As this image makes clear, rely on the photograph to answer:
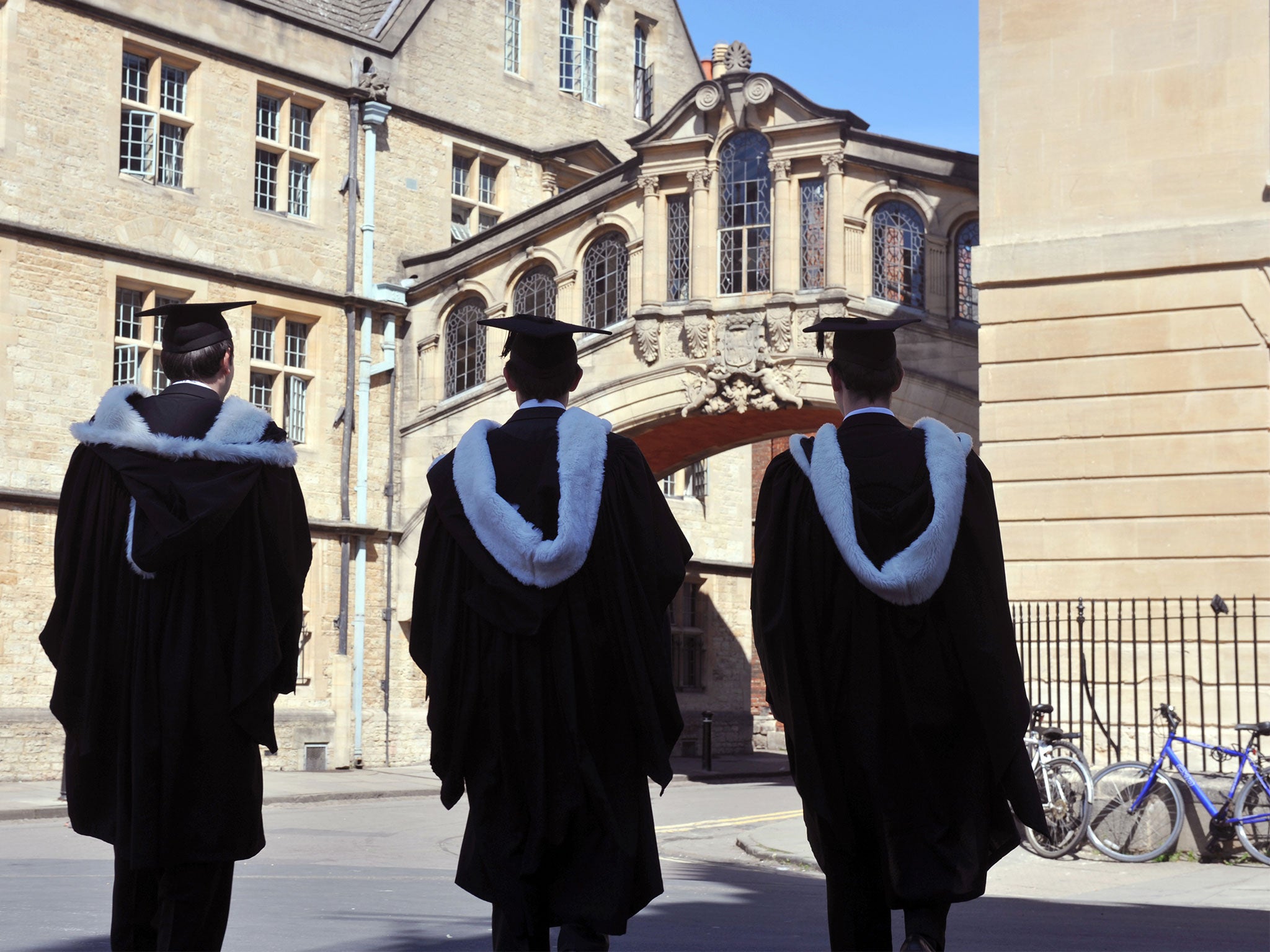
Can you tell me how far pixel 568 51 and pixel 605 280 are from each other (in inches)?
264

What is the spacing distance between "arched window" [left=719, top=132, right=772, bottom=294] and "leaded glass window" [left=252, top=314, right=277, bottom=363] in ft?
20.5

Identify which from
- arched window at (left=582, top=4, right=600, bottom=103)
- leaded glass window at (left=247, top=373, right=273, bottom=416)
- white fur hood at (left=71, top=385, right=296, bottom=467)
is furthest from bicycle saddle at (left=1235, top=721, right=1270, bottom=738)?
arched window at (left=582, top=4, right=600, bottom=103)

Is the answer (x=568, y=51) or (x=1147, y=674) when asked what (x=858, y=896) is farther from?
(x=568, y=51)

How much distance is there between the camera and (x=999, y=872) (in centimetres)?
1170

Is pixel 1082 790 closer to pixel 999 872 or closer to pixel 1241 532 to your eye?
pixel 999 872

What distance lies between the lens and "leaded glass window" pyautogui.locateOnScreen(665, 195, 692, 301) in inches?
871

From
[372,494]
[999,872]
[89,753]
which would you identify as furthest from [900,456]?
[372,494]

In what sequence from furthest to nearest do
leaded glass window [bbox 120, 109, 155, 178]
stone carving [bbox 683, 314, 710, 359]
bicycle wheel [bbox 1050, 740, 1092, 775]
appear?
leaded glass window [bbox 120, 109, 155, 178] < stone carving [bbox 683, 314, 710, 359] < bicycle wheel [bbox 1050, 740, 1092, 775]

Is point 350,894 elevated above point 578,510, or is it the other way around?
point 578,510

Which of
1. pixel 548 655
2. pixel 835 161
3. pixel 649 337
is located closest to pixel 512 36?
pixel 649 337

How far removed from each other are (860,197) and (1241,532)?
768 centimetres

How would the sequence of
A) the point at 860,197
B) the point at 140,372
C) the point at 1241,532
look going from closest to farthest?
the point at 1241,532 < the point at 860,197 < the point at 140,372

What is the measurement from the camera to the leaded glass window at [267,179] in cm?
2378

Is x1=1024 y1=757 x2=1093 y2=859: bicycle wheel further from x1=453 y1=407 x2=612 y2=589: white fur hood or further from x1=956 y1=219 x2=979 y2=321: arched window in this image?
x1=956 y1=219 x2=979 y2=321: arched window
